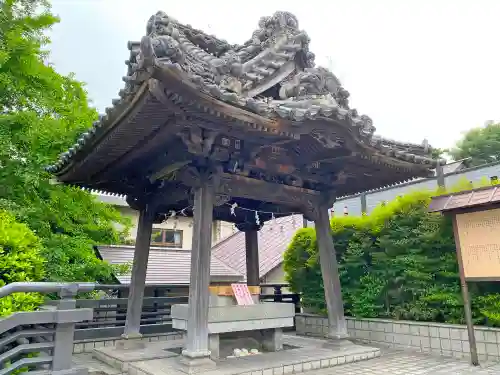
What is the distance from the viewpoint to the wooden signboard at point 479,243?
5.44 meters

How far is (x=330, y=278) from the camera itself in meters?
6.79

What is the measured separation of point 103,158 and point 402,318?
6233 millimetres

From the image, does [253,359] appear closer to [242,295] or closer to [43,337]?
[242,295]

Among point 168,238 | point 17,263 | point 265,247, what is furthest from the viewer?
point 168,238

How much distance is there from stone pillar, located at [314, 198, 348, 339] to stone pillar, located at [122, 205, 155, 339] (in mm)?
3240

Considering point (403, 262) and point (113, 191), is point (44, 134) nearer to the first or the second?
point (113, 191)

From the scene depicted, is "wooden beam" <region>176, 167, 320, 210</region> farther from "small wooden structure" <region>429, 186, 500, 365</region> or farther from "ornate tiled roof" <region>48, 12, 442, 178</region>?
"small wooden structure" <region>429, 186, 500, 365</region>

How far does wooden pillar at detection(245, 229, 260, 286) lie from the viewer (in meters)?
8.47

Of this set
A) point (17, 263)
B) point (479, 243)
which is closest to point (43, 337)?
point (17, 263)

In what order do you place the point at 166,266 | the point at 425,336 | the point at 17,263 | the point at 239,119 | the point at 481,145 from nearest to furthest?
the point at 17,263, the point at 239,119, the point at 425,336, the point at 166,266, the point at 481,145

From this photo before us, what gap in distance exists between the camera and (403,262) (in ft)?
22.8

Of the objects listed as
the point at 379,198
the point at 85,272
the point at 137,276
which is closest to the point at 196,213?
the point at 137,276

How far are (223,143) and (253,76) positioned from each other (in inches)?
50.4

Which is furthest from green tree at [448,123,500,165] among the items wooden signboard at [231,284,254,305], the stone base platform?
wooden signboard at [231,284,254,305]
